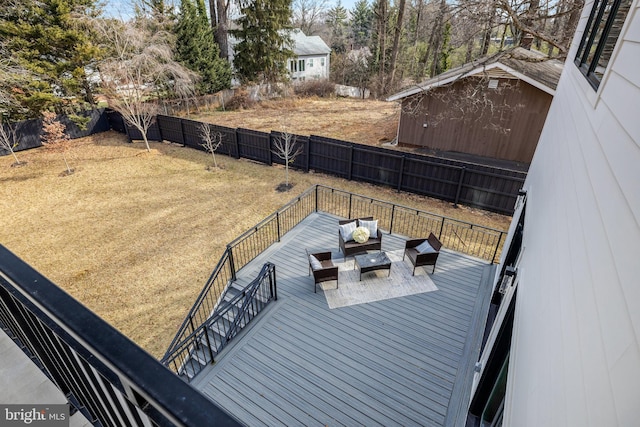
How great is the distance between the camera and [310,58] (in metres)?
34.0

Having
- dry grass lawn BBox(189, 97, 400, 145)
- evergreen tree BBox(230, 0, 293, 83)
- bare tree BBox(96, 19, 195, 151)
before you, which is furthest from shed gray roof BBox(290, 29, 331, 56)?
bare tree BBox(96, 19, 195, 151)

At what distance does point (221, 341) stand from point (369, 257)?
3499 mm

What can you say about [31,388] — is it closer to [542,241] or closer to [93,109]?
[542,241]

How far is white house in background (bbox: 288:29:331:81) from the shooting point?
3316 cm

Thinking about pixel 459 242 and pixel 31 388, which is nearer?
pixel 31 388

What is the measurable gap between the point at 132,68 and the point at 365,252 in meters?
16.1

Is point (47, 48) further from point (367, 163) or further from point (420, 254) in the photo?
point (420, 254)

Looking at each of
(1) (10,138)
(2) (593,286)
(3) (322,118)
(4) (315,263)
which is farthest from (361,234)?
(1) (10,138)

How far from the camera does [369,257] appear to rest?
7.18 metres

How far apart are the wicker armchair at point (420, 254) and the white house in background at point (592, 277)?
3962mm

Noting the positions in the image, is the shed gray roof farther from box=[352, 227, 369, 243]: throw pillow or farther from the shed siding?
box=[352, 227, 369, 243]: throw pillow

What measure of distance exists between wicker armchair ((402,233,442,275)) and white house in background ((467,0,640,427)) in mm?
3962

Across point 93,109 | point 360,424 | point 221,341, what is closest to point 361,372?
point 360,424

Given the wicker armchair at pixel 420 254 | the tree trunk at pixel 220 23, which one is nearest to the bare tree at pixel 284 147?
the wicker armchair at pixel 420 254
